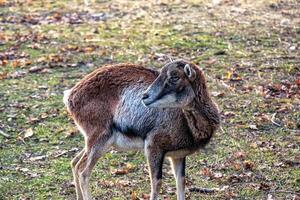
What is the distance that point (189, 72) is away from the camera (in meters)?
6.63

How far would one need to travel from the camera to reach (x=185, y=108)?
6.78 meters

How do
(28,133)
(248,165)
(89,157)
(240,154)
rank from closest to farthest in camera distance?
(89,157) < (248,165) < (240,154) < (28,133)

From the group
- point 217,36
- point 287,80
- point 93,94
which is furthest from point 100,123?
point 217,36

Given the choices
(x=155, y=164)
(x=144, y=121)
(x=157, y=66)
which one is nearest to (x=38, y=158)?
(x=144, y=121)

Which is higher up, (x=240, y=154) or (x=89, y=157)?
(x=89, y=157)

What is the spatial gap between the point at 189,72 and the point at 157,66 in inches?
209

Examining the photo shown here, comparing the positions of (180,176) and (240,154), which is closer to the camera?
(180,176)

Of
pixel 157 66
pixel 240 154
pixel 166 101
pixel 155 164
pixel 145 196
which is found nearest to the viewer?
pixel 166 101

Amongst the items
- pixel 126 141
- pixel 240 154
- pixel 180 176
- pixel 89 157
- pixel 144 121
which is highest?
pixel 144 121

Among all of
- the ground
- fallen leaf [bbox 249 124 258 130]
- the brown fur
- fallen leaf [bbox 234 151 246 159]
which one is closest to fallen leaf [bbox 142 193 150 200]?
the ground

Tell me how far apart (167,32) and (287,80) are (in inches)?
155

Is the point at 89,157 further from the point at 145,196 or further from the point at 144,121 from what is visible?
the point at 145,196

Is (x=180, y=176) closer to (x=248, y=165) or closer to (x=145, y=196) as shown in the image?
(x=145, y=196)

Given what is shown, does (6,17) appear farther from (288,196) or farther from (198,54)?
(288,196)
